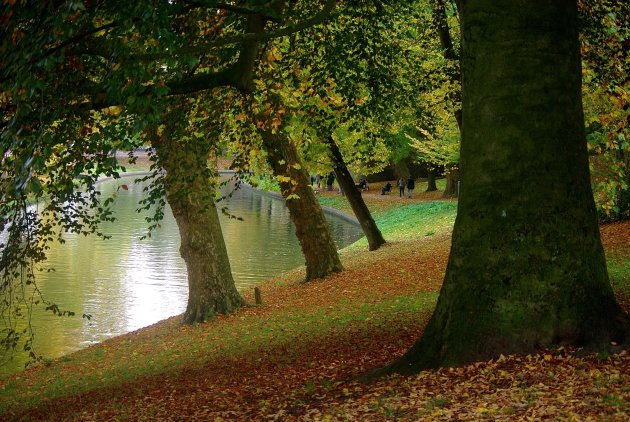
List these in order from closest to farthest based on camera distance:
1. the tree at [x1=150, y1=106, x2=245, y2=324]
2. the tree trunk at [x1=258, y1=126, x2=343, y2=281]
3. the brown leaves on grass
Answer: the brown leaves on grass → the tree at [x1=150, y1=106, x2=245, y2=324] → the tree trunk at [x1=258, y1=126, x2=343, y2=281]

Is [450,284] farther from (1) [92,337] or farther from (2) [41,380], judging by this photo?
(1) [92,337]

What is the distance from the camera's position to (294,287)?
20.2 m

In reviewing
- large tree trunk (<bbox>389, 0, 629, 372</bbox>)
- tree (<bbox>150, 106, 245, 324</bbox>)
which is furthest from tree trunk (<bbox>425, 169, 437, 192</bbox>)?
large tree trunk (<bbox>389, 0, 629, 372</bbox>)

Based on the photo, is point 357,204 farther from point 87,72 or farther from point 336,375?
point 336,375

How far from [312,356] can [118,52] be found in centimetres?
527

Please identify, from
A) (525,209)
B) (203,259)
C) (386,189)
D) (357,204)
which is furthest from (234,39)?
(386,189)

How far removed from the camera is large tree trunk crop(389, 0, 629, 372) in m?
7.11

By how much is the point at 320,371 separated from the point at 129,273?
1836cm

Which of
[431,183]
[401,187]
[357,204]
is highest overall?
[431,183]

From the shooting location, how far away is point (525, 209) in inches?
283

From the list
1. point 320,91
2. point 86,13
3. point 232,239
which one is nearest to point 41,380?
point 320,91

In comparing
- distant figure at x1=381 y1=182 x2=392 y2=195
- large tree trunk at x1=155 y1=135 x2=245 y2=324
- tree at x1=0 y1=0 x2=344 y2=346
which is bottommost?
large tree trunk at x1=155 y1=135 x2=245 y2=324

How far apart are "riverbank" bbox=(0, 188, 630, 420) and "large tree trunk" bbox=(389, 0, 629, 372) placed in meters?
0.34

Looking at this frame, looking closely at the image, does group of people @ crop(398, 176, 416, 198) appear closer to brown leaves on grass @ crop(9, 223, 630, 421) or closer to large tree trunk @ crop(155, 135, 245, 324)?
brown leaves on grass @ crop(9, 223, 630, 421)
